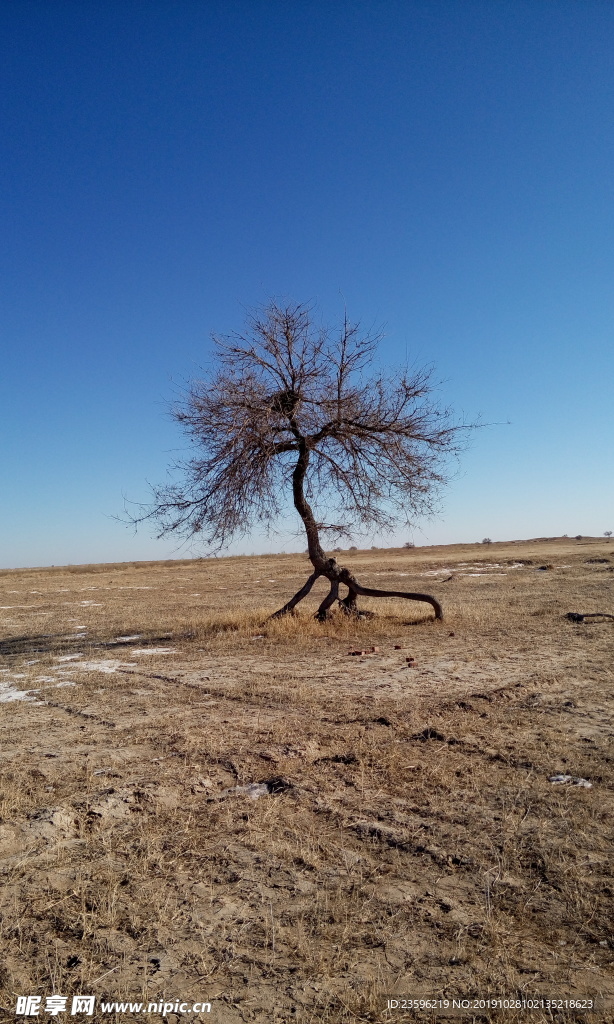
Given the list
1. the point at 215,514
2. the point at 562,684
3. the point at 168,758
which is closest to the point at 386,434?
the point at 215,514

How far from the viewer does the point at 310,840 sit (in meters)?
3.81

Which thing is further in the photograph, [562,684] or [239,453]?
[239,453]

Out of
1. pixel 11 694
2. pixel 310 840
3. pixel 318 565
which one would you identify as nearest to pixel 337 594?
pixel 318 565

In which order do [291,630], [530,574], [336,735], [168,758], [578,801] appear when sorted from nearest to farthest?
[578,801] < [168,758] < [336,735] < [291,630] < [530,574]

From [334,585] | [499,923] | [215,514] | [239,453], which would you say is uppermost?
[239,453]

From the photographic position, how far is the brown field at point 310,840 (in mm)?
2648

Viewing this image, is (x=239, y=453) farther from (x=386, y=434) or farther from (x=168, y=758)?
(x=168, y=758)

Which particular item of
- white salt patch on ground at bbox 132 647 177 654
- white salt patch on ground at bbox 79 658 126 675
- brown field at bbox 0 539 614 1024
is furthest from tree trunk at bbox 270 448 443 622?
brown field at bbox 0 539 614 1024

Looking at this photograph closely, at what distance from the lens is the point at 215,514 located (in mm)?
13008

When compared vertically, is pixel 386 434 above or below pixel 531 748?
above

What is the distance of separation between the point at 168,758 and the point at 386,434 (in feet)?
30.3

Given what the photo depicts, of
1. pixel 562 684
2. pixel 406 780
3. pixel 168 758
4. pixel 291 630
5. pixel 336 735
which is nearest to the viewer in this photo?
pixel 406 780

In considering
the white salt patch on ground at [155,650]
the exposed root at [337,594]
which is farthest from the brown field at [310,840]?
the exposed root at [337,594]

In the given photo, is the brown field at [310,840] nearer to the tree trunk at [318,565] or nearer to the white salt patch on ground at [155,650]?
the white salt patch on ground at [155,650]
